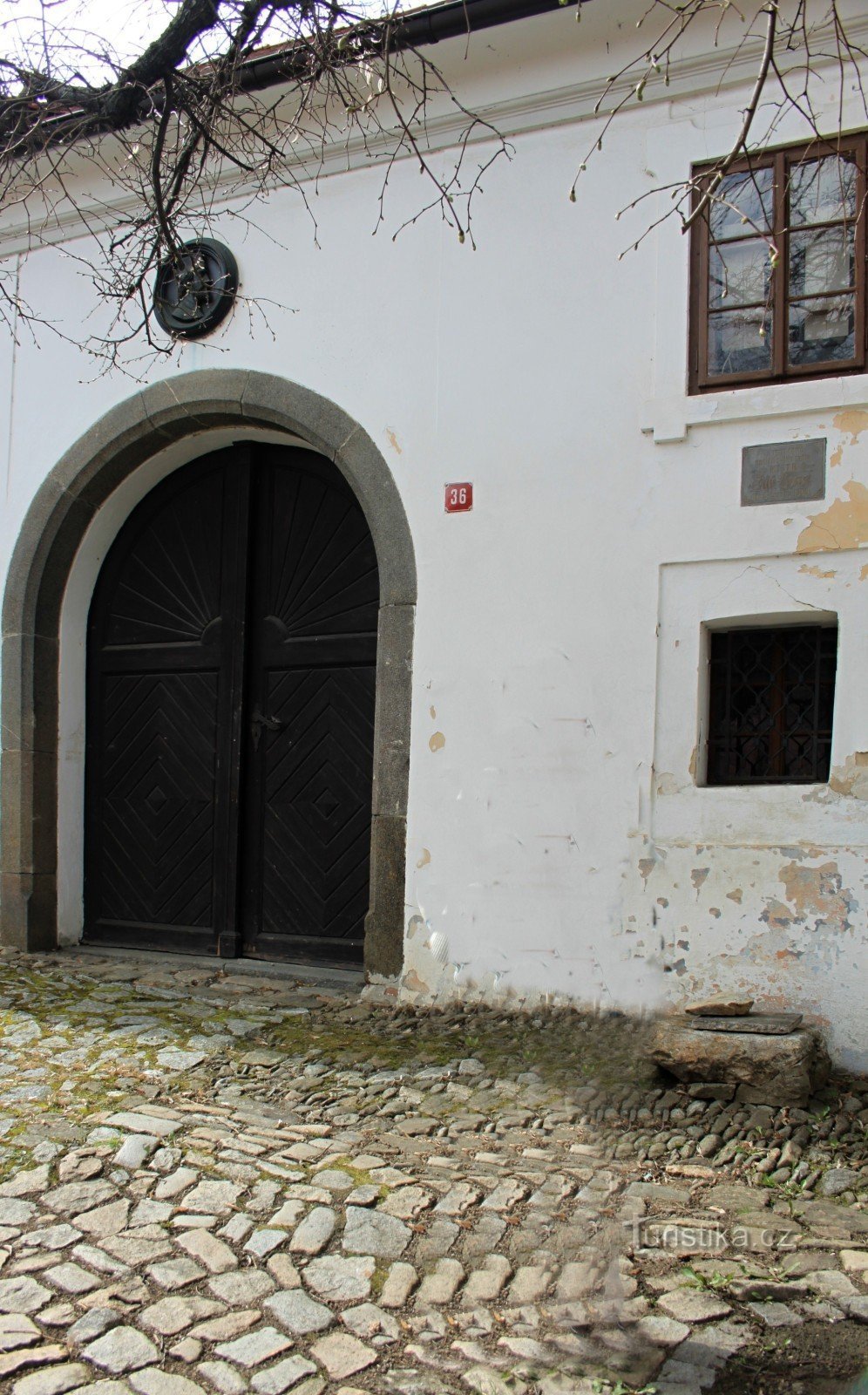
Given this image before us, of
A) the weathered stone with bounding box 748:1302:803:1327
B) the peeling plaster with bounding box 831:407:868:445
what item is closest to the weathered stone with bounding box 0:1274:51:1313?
the weathered stone with bounding box 748:1302:803:1327

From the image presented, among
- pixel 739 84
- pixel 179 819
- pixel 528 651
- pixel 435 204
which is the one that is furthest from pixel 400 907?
pixel 739 84

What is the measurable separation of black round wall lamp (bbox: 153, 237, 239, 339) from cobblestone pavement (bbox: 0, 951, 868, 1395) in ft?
11.6

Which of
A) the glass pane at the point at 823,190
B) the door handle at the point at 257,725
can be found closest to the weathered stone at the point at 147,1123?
the door handle at the point at 257,725

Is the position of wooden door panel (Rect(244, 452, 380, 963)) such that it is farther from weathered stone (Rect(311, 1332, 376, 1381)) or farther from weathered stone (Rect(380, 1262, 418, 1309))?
weathered stone (Rect(311, 1332, 376, 1381))

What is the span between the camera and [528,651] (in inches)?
197

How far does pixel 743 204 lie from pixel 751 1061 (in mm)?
3509

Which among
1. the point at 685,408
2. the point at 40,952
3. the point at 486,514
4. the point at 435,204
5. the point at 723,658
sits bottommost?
the point at 40,952

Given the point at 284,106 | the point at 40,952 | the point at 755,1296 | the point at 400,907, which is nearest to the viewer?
the point at 755,1296

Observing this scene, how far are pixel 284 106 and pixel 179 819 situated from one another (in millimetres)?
3860

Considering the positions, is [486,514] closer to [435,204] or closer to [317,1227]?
[435,204]

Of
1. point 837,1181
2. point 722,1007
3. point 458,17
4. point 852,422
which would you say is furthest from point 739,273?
point 837,1181

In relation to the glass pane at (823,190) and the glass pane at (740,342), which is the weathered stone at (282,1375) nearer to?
the glass pane at (740,342)

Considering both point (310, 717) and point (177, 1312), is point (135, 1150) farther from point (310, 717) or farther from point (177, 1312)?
point (310, 717)

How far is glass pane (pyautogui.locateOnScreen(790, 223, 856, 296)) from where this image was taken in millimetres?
4586
